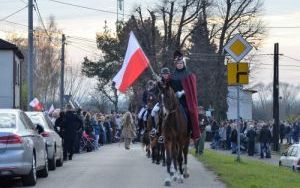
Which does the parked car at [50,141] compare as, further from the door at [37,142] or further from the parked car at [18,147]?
the parked car at [18,147]

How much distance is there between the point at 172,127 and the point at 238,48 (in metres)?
6.13

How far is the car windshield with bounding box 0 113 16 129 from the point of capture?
52.2ft

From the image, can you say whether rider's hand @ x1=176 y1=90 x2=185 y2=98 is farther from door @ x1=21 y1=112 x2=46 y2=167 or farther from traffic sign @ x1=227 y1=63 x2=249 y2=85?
traffic sign @ x1=227 y1=63 x2=249 y2=85

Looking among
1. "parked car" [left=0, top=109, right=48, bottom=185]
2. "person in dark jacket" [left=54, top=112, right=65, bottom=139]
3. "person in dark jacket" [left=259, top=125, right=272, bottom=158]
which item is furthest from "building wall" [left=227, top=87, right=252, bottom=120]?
"parked car" [left=0, top=109, right=48, bottom=185]

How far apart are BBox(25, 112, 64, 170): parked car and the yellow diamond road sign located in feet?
17.6

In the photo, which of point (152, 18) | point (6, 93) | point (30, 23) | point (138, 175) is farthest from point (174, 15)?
point (138, 175)

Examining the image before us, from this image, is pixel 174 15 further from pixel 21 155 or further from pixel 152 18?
pixel 21 155

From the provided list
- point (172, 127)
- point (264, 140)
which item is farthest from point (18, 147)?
point (264, 140)

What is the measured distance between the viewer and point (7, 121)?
16.1 metres

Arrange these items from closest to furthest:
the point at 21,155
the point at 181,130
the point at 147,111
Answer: the point at 21,155 → the point at 181,130 → the point at 147,111

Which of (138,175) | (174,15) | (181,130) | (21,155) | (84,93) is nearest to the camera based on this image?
(21,155)

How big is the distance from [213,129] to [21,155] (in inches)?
1700

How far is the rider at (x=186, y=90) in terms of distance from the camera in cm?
1722

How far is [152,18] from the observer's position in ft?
210
